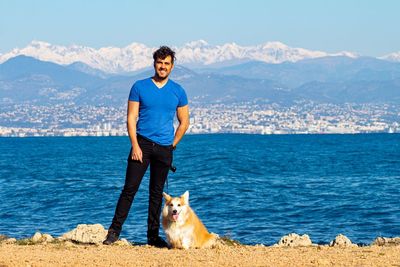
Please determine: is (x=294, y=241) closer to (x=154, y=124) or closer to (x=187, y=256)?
(x=154, y=124)

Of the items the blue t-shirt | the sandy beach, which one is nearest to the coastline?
the sandy beach

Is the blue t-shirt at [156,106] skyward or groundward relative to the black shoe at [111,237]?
skyward

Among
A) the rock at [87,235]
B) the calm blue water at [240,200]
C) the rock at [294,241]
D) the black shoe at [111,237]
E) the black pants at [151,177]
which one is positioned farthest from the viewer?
the calm blue water at [240,200]

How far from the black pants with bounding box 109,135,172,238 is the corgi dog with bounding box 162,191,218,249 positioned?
56 cm

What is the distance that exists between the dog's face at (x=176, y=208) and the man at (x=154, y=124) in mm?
665

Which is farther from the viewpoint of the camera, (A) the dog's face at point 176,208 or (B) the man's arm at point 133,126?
(B) the man's arm at point 133,126

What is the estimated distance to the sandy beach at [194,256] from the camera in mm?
10102

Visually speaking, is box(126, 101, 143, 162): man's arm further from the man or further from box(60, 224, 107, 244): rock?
box(60, 224, 107, 244): rock

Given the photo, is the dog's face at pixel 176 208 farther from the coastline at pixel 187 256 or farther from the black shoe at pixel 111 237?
the black shoe at pixel 111 237

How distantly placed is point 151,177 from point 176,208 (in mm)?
922

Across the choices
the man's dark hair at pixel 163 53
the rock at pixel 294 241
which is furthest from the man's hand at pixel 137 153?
the rock at pixel 294 241

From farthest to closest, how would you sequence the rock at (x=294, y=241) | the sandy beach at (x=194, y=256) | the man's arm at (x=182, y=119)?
the rock at (x=294, y=241) < the man's arm at (x=182, y=119) < the sandy beach at (x=194, y=256)

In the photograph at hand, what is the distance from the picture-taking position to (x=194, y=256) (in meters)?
10.6

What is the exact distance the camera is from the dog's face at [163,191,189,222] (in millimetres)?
11047
